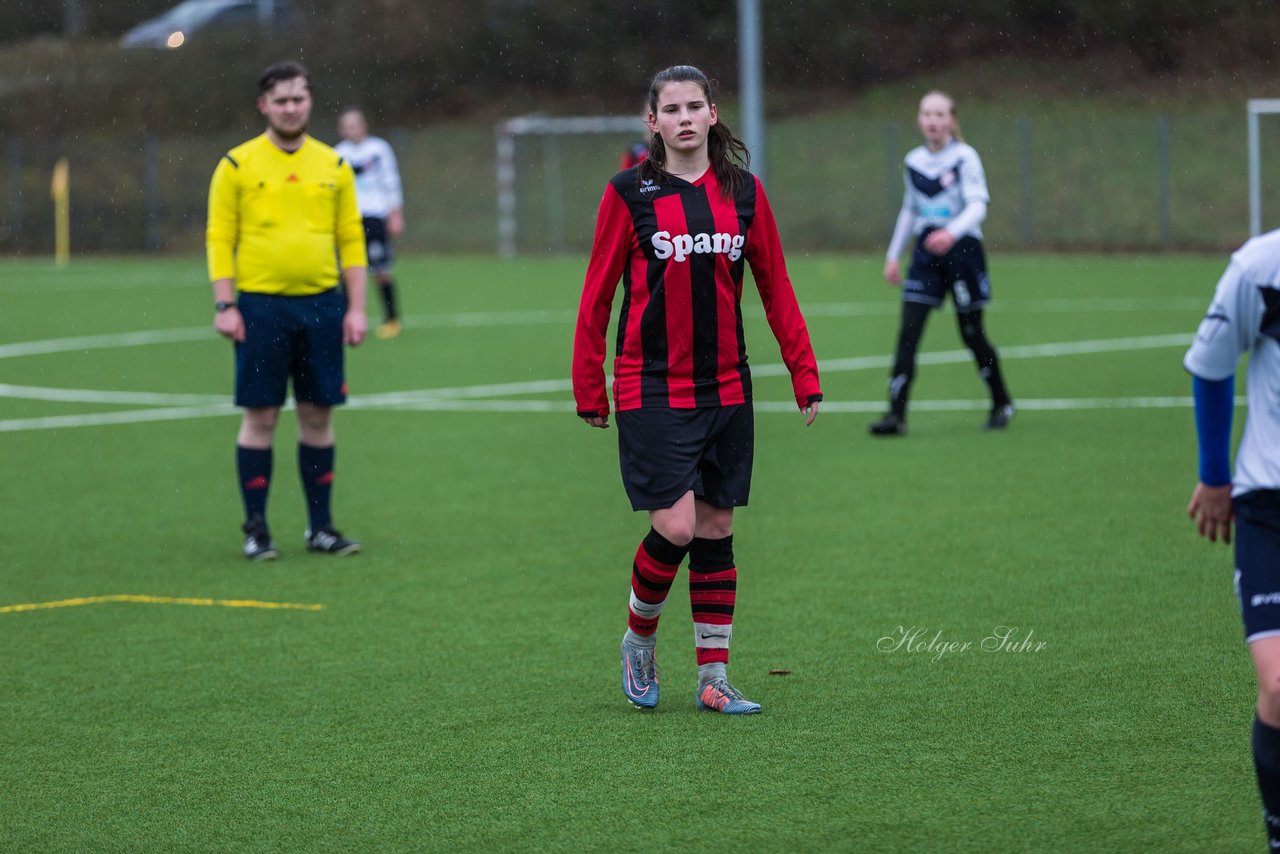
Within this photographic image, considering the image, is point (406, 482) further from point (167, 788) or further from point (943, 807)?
point (943, 807)

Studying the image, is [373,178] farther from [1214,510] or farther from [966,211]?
[1214,510]

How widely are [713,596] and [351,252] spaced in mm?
3474

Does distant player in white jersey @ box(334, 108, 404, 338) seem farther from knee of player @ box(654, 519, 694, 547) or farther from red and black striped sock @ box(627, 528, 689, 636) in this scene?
knee of player @ box(654, 519, 694, 547)

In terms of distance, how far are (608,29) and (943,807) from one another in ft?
157

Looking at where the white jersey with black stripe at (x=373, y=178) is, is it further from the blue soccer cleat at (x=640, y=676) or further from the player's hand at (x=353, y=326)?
the blue soccer cleat at (x=640, y=676)

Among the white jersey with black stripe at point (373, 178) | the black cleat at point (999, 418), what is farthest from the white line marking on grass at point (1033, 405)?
the white jersey with black stripe at point (373, 178)

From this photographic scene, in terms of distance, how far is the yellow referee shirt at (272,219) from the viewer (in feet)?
26.9

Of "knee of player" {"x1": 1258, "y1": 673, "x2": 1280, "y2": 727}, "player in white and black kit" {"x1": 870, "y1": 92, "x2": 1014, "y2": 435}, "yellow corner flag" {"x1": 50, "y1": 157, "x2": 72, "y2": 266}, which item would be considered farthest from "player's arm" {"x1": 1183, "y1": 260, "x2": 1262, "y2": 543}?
"yellow corner flag" {"x1": 50, "y1": 157, "x2": 72, "y2": 266}

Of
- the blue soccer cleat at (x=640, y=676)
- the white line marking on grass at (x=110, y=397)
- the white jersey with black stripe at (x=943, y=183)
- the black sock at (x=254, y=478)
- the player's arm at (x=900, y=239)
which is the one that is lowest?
the white line marking on grass at (x=110, y=397)

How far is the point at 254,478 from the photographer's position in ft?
28.0

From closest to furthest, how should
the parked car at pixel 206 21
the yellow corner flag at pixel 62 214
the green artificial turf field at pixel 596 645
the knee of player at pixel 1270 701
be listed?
1. the knee of player at pixel 1270 701
2. the green artificial turf field at pixel 596 645
3. the yellow corner flag at pixel 62 214
4. the parked car at pixel 206 21

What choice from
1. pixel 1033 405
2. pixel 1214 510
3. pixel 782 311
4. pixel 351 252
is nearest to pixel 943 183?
pixel 1033 405

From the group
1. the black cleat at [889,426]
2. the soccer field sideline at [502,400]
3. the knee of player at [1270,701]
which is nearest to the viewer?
the knee of player at [1270,701]

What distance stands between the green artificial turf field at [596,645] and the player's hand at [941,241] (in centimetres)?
122
